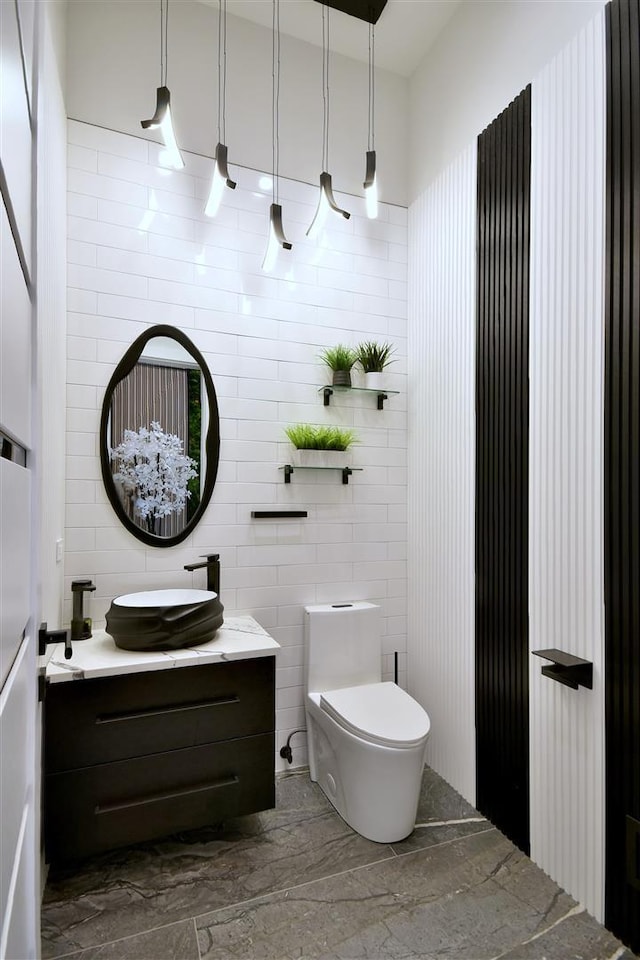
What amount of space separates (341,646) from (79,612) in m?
1.17

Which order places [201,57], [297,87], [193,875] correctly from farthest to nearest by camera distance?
[297,87] → [201,57] → [193,875]

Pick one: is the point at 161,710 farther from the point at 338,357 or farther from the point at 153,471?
the point at 338,357

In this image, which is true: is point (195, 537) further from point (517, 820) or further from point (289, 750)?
point (517, 820)

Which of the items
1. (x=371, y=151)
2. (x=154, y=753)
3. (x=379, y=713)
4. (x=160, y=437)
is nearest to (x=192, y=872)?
(x=154, y=753)

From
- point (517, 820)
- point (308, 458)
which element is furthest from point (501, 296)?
point (517, 820)

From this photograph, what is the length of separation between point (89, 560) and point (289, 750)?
1.30 metres

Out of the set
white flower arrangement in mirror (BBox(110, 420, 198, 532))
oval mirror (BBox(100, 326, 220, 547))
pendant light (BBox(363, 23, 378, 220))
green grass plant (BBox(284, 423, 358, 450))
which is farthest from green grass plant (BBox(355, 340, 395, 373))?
white flower arrangement in mirror (BBox(110, 420, 198, 532))

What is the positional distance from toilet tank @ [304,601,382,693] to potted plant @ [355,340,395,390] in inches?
44.2

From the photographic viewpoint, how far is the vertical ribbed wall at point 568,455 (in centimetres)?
165

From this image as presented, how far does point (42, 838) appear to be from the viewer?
1702 millimetres

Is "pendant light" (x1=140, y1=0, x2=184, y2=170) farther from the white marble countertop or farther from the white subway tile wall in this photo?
the white marble countertop

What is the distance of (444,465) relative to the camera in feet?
8.11

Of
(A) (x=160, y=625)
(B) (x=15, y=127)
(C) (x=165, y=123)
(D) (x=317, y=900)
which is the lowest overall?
(D) (x=317, y=900)

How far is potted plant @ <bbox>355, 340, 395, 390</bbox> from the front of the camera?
266 cm
